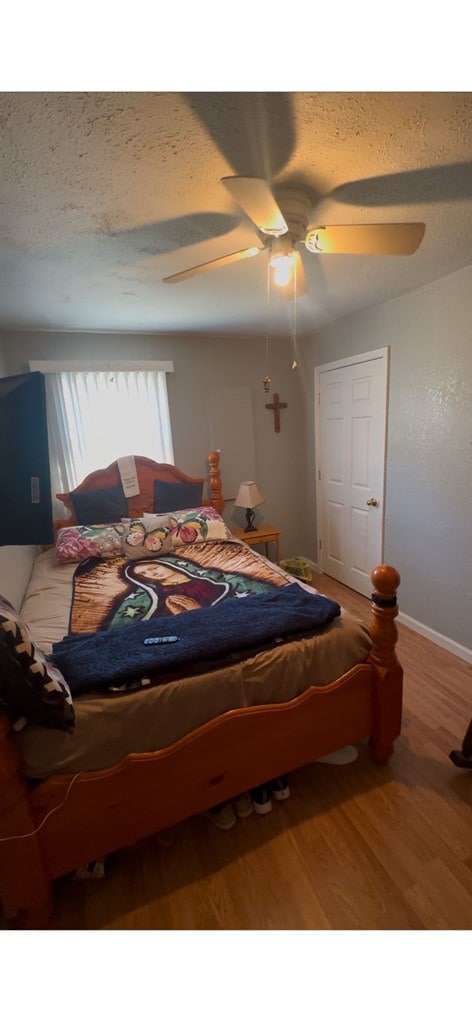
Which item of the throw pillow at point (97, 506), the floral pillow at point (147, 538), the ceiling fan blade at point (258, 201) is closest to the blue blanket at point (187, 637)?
the floral pillow at point (147, 538)

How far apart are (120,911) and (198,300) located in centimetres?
281

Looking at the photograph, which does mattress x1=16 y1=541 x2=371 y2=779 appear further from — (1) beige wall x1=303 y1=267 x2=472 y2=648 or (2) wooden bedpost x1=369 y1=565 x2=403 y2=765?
(1) beige wall x1=303 y1=267 x2=472 y2=648

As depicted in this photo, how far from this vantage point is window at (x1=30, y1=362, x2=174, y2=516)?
111 inches

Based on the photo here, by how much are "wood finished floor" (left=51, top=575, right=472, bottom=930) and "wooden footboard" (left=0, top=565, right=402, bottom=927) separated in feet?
0.53

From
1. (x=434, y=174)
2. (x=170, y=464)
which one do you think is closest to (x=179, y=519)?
(x=170, y=464)

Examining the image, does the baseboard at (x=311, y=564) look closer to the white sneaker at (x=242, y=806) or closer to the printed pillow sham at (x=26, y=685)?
the white sneaker at (x=242, y=806)

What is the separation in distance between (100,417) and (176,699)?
246 cm

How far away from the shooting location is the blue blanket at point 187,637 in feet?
3.76

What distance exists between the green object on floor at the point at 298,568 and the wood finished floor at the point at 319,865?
1.79m

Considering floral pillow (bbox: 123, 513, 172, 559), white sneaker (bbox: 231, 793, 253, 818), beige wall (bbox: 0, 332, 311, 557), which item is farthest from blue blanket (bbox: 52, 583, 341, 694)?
beige wall (bbox: 0, 332, 311, 557)

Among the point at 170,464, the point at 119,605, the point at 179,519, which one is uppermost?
the point at 170,464

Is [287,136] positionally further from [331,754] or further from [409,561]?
[409,561]

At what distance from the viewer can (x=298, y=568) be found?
3.36m
